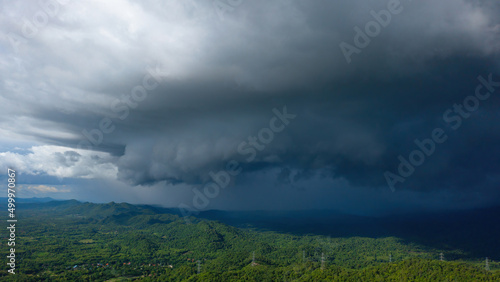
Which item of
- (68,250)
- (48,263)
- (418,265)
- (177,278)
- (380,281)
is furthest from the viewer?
(68,250)

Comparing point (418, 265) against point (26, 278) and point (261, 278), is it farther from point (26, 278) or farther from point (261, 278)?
point (26, 278)

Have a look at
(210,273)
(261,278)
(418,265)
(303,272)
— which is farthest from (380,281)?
(210,273)

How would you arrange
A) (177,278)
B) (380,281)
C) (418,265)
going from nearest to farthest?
(380,281) → (418,265) → (177,278)

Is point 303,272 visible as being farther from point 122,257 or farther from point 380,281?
point 122,257

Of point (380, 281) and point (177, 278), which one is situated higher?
point (380, 281)

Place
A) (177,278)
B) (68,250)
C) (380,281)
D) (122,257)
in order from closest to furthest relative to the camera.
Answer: (380,281), (177,278), (122,257), (68,250)

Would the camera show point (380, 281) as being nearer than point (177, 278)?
Yes

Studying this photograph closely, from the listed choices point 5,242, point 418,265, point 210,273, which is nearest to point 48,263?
point 5,242

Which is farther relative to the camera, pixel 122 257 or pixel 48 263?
pixel 122 257

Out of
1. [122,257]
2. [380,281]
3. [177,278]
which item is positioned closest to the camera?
[380,281]
